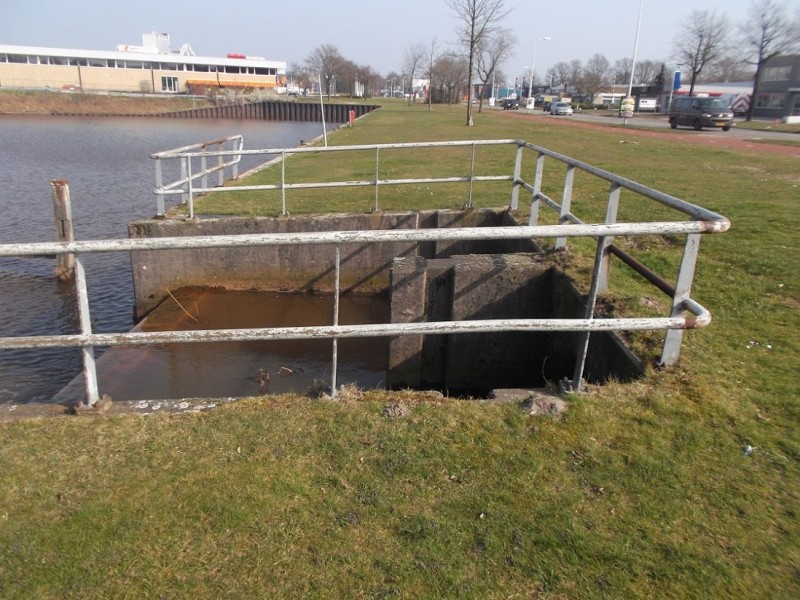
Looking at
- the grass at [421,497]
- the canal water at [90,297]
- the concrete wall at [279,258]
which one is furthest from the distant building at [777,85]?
the grass at [421,497]

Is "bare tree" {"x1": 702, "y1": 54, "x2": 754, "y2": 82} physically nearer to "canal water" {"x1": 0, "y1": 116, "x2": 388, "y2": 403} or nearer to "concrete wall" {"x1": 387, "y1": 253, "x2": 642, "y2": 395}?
"canal water" {"x1": 0, "y1": 116, "x2": 388, "y2": 403}

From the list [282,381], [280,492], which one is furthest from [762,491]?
[282,381]

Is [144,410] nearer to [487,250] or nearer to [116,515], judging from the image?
[116,515]

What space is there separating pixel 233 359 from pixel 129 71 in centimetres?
11025

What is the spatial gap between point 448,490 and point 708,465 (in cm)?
140

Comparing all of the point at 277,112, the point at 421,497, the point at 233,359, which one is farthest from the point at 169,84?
the point at 421,497

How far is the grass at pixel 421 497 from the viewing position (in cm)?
235

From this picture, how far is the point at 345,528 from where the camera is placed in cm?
258

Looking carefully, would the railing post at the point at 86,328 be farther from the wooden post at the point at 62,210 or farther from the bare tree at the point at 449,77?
the bare tree at the point at 449,77

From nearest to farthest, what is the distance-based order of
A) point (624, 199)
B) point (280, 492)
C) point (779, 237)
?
point (280, 492), point (779, 237), point (624, 199)

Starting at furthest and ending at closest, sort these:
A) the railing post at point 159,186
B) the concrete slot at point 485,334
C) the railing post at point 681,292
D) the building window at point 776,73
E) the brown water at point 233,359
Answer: the building window at point 776,73 → the railing post at point 159,186 → the brown water at point 233,359 → the concrete slot at point 485,334 → the railing post at point 681,292

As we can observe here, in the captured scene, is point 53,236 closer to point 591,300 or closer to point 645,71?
point 591,300

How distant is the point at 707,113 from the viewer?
33.7m

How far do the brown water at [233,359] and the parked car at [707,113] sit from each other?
32160 mm
